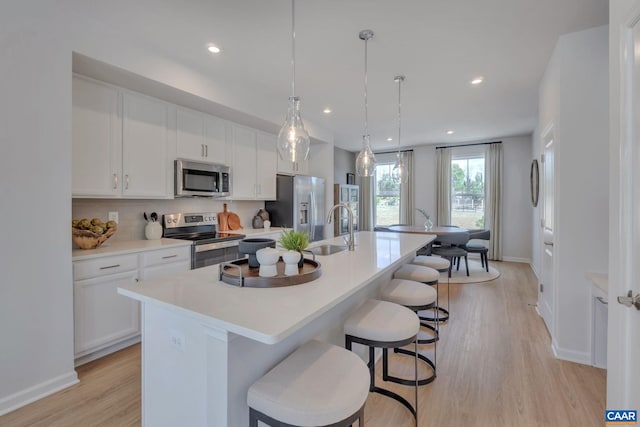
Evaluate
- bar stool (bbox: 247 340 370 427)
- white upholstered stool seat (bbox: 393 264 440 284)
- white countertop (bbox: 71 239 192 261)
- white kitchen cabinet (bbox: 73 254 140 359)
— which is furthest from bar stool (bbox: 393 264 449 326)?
white kitchen cabinet (bbox: 73 254 140 359)

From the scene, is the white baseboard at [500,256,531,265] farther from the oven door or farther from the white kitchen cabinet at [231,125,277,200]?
the oven door

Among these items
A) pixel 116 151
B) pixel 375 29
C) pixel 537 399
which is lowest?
pixel 537 399

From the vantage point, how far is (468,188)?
6684 millimetres

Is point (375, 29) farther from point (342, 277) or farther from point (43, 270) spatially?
point (43, 270)

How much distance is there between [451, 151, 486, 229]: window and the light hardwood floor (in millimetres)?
4096

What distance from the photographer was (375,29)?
2324mm

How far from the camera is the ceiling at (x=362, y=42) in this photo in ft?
6.84

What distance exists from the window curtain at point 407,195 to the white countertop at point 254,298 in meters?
5.68

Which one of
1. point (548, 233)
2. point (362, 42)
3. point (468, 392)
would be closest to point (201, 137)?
point (362, 42)

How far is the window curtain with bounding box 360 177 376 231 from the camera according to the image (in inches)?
307

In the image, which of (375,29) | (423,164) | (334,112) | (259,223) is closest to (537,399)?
(375,29)

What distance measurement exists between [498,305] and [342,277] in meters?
3.08

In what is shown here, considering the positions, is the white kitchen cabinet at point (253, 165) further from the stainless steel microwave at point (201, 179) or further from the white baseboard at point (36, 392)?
the white baseboard at point (36, 392)

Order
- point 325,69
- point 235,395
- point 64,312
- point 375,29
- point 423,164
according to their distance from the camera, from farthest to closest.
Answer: point 423,164, point 325,69, point 375,29, point 64,312, point 235,395
